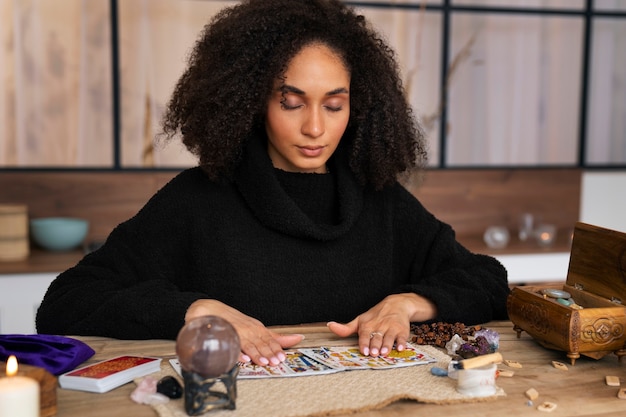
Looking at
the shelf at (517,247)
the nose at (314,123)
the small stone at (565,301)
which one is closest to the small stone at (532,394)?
the small stone at (565,301)

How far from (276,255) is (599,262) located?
2.39 ft

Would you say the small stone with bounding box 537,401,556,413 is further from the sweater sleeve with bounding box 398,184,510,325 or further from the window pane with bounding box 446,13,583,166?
the window pane with bounding box 446,13,583,166

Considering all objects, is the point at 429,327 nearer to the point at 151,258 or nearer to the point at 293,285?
the point at 293,285

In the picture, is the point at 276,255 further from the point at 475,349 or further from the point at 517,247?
the point at 517,247

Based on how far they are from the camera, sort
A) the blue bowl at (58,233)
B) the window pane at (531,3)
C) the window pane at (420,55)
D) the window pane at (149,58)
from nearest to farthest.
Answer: the blue bowl at (58,233) < the window pane at (149,58) < the window pane at (420,55) < the window pane at (531,3)

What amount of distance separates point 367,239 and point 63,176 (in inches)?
76.8

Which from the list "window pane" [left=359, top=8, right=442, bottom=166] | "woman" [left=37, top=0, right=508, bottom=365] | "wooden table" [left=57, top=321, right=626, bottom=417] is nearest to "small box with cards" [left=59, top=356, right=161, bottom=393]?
"wooden table" [left=57, top=321, right=626, bottom=417]

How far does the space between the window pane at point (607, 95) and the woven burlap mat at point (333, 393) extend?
10.8 ft

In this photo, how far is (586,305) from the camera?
1.55m

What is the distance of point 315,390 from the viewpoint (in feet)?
4.00

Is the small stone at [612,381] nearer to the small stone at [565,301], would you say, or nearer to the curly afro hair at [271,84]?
the small stone at [565,301]

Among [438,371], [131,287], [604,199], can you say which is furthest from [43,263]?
[604,199]

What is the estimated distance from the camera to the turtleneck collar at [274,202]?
1.80 meters

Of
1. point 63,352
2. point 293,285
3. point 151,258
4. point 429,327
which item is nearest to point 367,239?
point 293,285
